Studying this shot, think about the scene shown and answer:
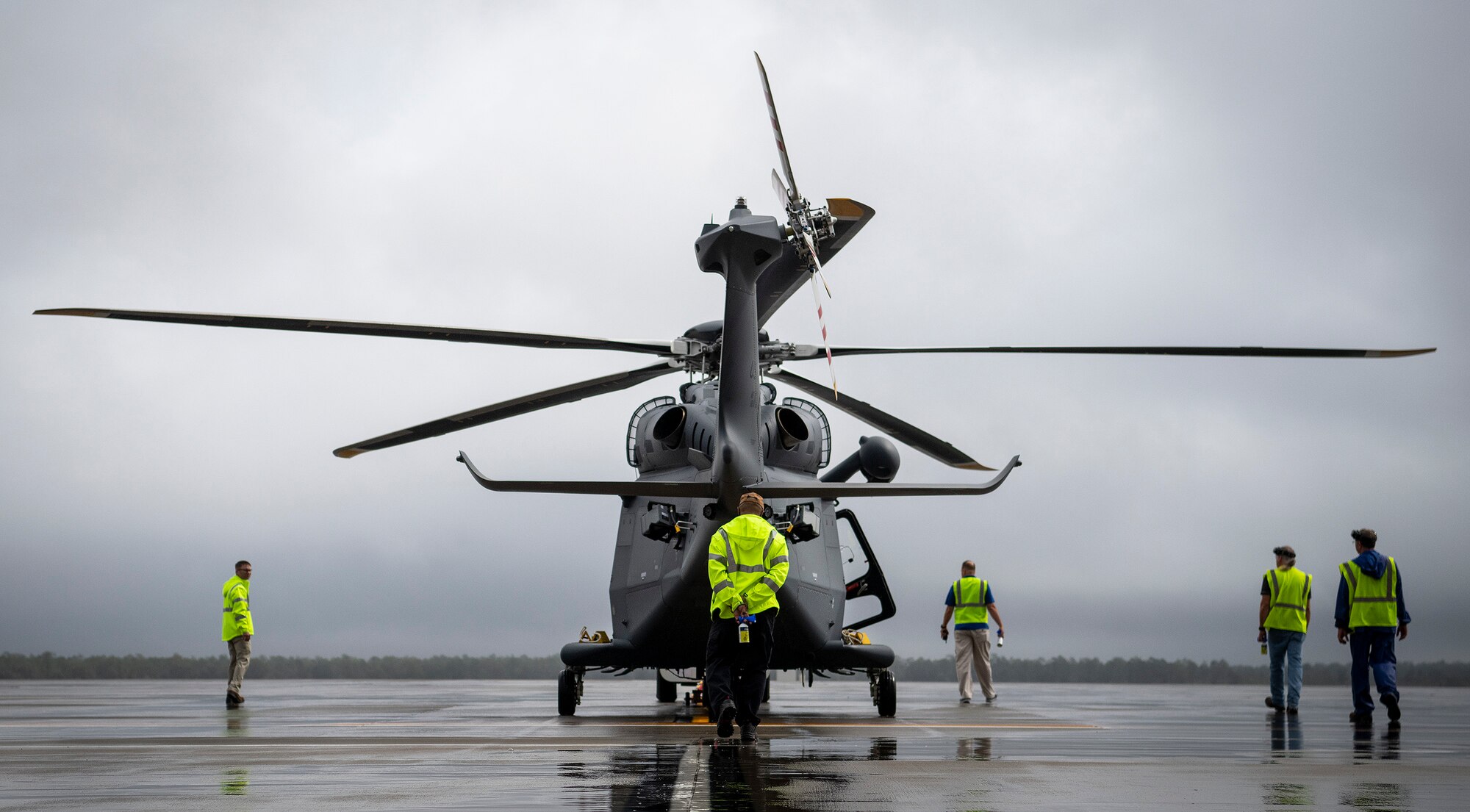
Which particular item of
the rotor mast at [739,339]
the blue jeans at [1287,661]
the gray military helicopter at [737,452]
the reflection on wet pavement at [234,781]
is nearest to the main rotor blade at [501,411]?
the gray military helicopter at [737,452]

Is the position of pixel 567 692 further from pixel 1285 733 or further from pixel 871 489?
pixel 1285 733

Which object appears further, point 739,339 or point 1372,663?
point 1372,663

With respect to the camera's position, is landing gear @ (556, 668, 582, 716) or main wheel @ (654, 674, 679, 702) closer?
landing gear @ (556, 668, 582, 716)

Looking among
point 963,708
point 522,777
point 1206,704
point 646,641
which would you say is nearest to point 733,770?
point 522,777

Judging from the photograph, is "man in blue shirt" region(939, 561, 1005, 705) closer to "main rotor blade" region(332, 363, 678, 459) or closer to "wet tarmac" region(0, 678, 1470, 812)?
"wet tarmac" region(0, 678, 1470, 812)

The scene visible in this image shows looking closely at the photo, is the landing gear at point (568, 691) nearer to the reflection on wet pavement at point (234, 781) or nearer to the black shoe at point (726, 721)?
the black shoe at point (726, 721)

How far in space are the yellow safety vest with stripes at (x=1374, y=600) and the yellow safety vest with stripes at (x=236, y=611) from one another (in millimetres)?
12984

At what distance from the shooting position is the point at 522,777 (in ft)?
21.9

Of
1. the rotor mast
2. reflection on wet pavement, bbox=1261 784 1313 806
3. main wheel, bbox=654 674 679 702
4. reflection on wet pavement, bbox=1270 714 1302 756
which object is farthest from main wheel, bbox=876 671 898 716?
reflection on wet pavement, bbox=1261 784 1313 806

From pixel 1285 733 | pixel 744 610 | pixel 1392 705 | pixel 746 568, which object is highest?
pixel 746 568

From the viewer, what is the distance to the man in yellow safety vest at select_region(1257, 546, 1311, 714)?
14.6 metres

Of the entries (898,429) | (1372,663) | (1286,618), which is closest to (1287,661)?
(1286,618)

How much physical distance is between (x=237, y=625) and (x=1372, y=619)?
43.4 ft

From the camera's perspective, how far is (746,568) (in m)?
9.15
